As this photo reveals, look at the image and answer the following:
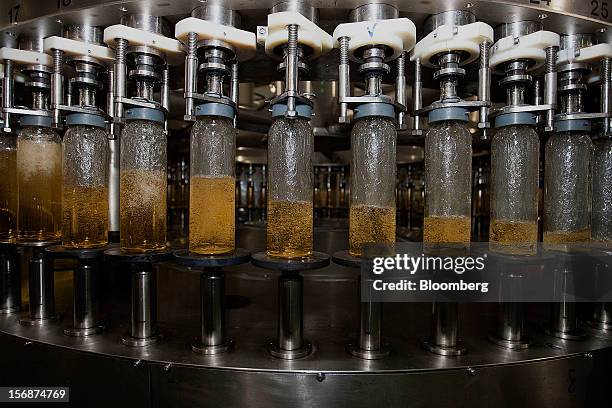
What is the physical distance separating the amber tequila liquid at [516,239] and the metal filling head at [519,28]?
0.46 metres

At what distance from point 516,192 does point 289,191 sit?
20.7 inches

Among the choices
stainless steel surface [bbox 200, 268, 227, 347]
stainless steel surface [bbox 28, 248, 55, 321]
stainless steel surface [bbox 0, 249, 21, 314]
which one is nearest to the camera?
stainless steel surface [bbox 200, 268, 227, 347]

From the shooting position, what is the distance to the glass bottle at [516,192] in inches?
38.0

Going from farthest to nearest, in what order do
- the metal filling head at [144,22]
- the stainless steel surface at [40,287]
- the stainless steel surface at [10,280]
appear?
1. the stainless steel surface at [10,280]
2. the stainless steel surface at [40,287]
3. the metal filling head at [144,22]

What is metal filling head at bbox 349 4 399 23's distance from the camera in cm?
96

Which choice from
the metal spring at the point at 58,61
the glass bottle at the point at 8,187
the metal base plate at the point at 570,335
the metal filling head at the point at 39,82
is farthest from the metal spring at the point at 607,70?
the glass bottle at the point at 8,187

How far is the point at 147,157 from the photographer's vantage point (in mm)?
979

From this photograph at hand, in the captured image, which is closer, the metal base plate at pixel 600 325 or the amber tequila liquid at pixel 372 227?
the amber tequila liquid at pixel 372 227

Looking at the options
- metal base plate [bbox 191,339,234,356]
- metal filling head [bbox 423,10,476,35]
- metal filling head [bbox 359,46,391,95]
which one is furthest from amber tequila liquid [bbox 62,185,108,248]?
metal filling head [bbox 423,10,476,35]

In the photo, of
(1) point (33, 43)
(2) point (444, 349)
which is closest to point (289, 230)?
(2) point (444, 349)

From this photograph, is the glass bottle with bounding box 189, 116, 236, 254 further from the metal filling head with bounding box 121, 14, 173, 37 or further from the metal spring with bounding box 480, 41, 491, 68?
the metal spring with bounding box 480, 41, 491, 68

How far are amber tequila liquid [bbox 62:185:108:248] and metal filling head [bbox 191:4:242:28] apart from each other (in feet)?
1.61

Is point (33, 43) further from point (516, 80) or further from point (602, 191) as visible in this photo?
point (602, 191)

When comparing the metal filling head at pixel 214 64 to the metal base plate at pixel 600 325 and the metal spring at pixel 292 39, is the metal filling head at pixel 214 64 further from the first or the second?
the metal base plate at pixel 600 325
